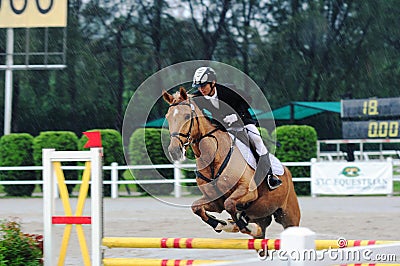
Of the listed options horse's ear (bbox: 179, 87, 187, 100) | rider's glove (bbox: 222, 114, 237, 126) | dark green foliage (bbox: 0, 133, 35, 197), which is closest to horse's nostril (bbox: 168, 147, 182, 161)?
horse's ear (bbox: 179, 87, 187, 100)

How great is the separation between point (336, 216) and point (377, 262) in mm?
9566

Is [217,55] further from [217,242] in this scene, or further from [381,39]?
[217,242]

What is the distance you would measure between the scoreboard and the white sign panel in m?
2.42

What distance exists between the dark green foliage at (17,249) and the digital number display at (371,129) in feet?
53.5

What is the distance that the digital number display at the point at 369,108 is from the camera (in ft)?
71.7

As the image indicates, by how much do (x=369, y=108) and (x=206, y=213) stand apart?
1593 cm

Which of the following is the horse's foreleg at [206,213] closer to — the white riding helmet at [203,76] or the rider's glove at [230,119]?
the rider's glove at [230,119]

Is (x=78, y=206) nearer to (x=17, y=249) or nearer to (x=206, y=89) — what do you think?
(x=17, y=249)

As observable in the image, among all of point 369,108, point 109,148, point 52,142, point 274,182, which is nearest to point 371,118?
point 369,108

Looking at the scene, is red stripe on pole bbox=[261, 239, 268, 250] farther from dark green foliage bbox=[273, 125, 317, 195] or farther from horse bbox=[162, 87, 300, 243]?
dark green foliage bbox=[273, 125, 317, 195]

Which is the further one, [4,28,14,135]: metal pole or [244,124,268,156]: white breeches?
[4,28,14,135]: metal pole

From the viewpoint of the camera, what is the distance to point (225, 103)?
23.1 feet

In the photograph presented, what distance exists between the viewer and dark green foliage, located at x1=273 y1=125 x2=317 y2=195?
826 inches

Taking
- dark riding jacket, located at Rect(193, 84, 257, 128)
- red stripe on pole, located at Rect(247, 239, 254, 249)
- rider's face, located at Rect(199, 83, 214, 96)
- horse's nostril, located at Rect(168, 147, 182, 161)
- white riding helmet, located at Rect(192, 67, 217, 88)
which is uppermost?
white riding helmet, located at Rect(192, 67, 217, 88)
